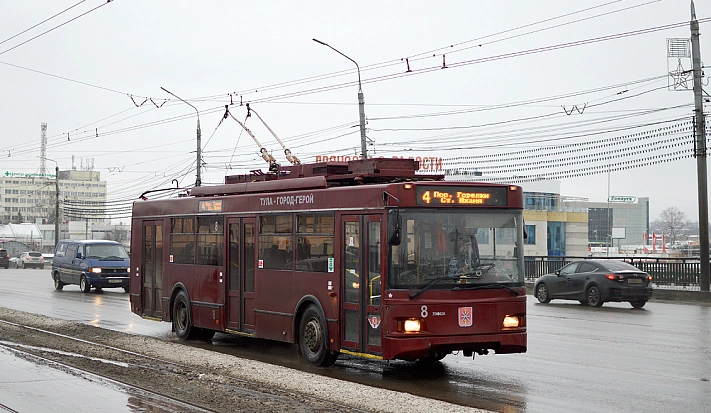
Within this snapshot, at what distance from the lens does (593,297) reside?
25859 mm

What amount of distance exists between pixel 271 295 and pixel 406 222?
351 cm

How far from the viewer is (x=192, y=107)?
124 feet

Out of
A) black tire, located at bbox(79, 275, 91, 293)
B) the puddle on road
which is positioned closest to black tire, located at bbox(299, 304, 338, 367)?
the puddle on road

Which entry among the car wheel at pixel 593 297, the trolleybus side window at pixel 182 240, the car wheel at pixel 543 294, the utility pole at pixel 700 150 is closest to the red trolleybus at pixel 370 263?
the trolleybus side window at pixel 182 240

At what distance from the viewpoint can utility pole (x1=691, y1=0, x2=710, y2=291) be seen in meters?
28.3

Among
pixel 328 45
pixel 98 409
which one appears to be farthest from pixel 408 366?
pixel 328 45

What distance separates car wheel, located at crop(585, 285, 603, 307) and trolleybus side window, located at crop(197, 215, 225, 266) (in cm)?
1323

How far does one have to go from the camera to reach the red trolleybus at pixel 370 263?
11.8m

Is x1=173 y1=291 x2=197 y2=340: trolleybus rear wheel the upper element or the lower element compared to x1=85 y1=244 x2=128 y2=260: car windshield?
lower

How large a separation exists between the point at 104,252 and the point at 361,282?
2385 cm

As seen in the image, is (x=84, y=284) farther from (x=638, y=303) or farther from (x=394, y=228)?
(x=394, y=228)

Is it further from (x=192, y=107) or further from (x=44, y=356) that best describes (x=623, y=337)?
(x=192, y=107)

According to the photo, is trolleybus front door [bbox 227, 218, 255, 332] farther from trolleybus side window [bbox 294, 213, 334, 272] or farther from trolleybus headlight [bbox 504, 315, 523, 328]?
trolleybus headlight [bbox 504, 315, 523, 328]

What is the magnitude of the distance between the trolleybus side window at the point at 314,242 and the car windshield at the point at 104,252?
21.9 meters
